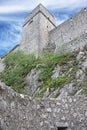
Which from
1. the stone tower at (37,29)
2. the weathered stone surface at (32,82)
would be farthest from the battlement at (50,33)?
the weathered stone surface at (32,82)

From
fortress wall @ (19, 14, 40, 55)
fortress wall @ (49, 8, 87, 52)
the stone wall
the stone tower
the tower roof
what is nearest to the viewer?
the stone wall

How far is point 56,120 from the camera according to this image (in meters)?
8.11

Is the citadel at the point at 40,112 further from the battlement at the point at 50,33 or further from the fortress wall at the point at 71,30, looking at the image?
the fortress wall at the point at 71,30

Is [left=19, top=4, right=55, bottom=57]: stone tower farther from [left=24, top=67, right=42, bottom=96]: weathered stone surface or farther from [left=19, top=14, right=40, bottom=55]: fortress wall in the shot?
[left=24, top=67, right=42, bottom=96]: weathered stone surface

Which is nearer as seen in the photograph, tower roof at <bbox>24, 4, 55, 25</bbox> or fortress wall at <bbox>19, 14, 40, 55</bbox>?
fortress wall at <bbox>19, 14, 40, 55</bbox>

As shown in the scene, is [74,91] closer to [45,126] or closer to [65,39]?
[45,126]

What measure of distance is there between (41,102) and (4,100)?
1.17 meters

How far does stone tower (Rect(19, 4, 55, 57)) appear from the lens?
39969mm

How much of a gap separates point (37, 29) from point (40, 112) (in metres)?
34.0

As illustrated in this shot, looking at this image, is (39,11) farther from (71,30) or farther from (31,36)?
(71,30)

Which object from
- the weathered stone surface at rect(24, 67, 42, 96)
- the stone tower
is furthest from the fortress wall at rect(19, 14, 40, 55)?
the weathered stone surface at rect(24, 67, 42, 96)

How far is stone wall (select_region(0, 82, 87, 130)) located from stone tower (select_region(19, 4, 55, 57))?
1165 inches

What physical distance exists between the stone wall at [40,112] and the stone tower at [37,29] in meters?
29.6

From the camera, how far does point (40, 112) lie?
26.2 feet
